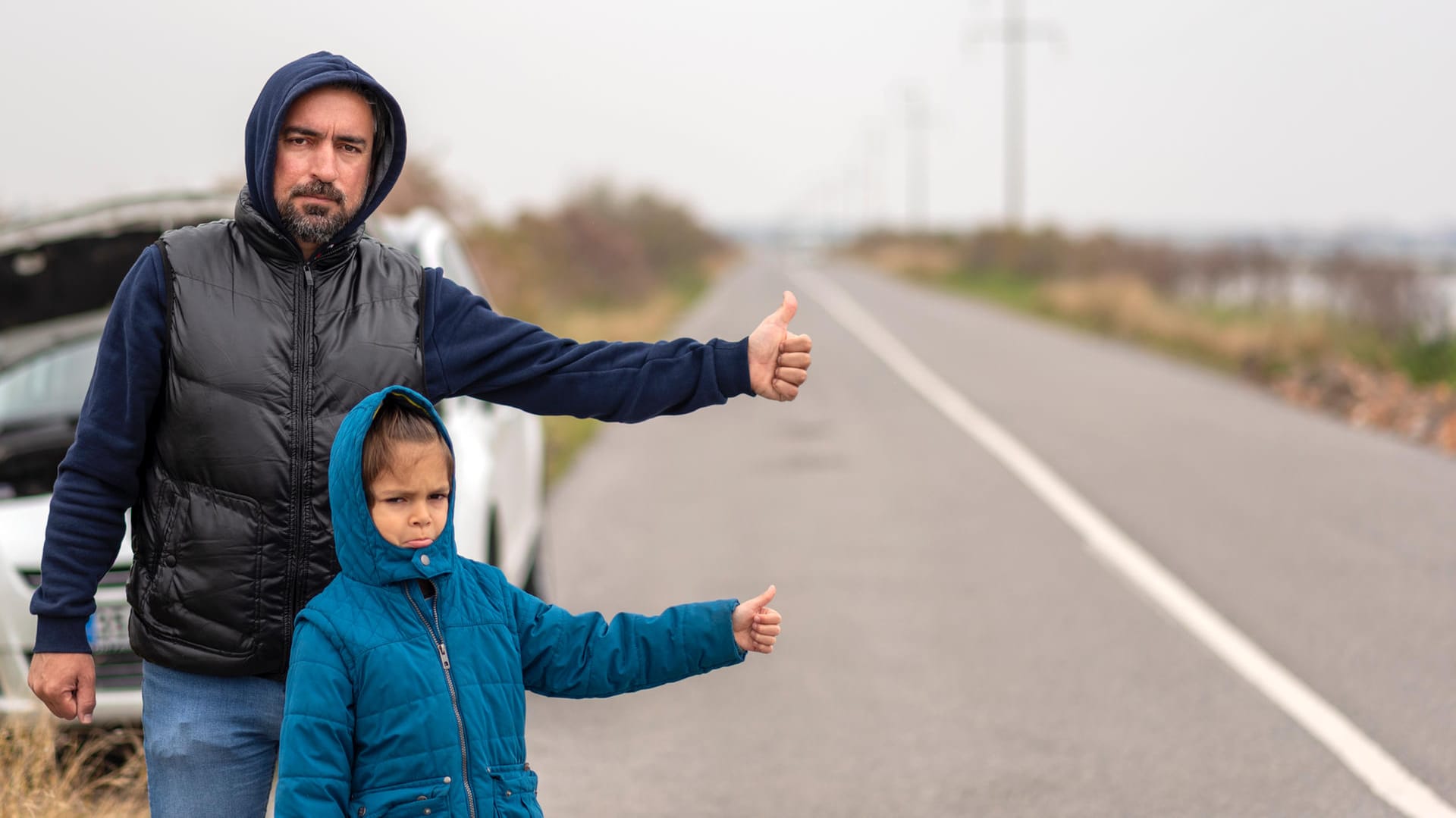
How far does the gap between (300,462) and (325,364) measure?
0.18 m

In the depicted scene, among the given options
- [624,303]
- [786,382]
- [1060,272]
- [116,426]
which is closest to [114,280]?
[116,426]

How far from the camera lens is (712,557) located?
8.02 metres

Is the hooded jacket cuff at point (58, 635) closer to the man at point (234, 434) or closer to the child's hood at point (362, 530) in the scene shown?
the man at point (234, 434)

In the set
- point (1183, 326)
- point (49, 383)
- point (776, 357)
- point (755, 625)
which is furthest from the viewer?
point (1183, 326)

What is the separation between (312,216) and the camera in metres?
2.70

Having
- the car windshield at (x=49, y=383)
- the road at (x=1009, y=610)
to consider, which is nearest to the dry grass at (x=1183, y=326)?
the road at (x=1009, y=610)

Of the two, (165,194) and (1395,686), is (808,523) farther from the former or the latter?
(165,194)

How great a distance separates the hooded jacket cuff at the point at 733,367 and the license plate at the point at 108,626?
2326mm

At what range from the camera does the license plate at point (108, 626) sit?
174 inches

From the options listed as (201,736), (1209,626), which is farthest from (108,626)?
(1209,626)

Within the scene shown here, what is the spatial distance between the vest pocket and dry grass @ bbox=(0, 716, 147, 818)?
139cm

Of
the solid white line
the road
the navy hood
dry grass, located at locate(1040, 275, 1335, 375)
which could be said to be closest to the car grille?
the road

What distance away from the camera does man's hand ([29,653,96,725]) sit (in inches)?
108

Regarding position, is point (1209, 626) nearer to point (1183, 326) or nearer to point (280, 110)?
point (280, 110)
